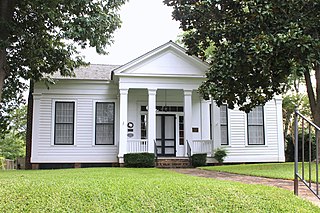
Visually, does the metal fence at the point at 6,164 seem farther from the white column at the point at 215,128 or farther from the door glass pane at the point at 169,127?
the white column at the point at 215,128

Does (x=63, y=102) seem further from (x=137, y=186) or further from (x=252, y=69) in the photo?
(x=137, y=186)

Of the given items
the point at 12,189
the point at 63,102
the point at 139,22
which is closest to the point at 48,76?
the point at 63,102

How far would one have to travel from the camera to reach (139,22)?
3662 cm

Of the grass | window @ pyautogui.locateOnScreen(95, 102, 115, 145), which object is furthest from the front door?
the grass

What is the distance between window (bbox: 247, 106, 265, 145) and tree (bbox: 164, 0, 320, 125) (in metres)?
5.24

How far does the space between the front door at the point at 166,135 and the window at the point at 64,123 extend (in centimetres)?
412

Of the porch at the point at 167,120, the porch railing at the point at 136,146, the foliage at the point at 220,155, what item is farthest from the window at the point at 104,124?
the foliage at the point at 220,155

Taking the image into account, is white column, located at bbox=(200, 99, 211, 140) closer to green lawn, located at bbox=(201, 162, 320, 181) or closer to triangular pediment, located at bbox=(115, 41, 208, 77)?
triangular pediment, located at bbox=(115, 41, 208, 77)

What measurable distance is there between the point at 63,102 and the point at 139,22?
21.5 meters

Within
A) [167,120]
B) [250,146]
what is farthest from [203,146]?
[250,146]

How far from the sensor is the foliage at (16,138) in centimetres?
2616

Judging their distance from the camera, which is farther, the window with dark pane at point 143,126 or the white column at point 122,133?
the window with dark pane at point 143,126

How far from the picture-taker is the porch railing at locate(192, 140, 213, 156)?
642 inches

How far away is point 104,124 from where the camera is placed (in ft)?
56.3
